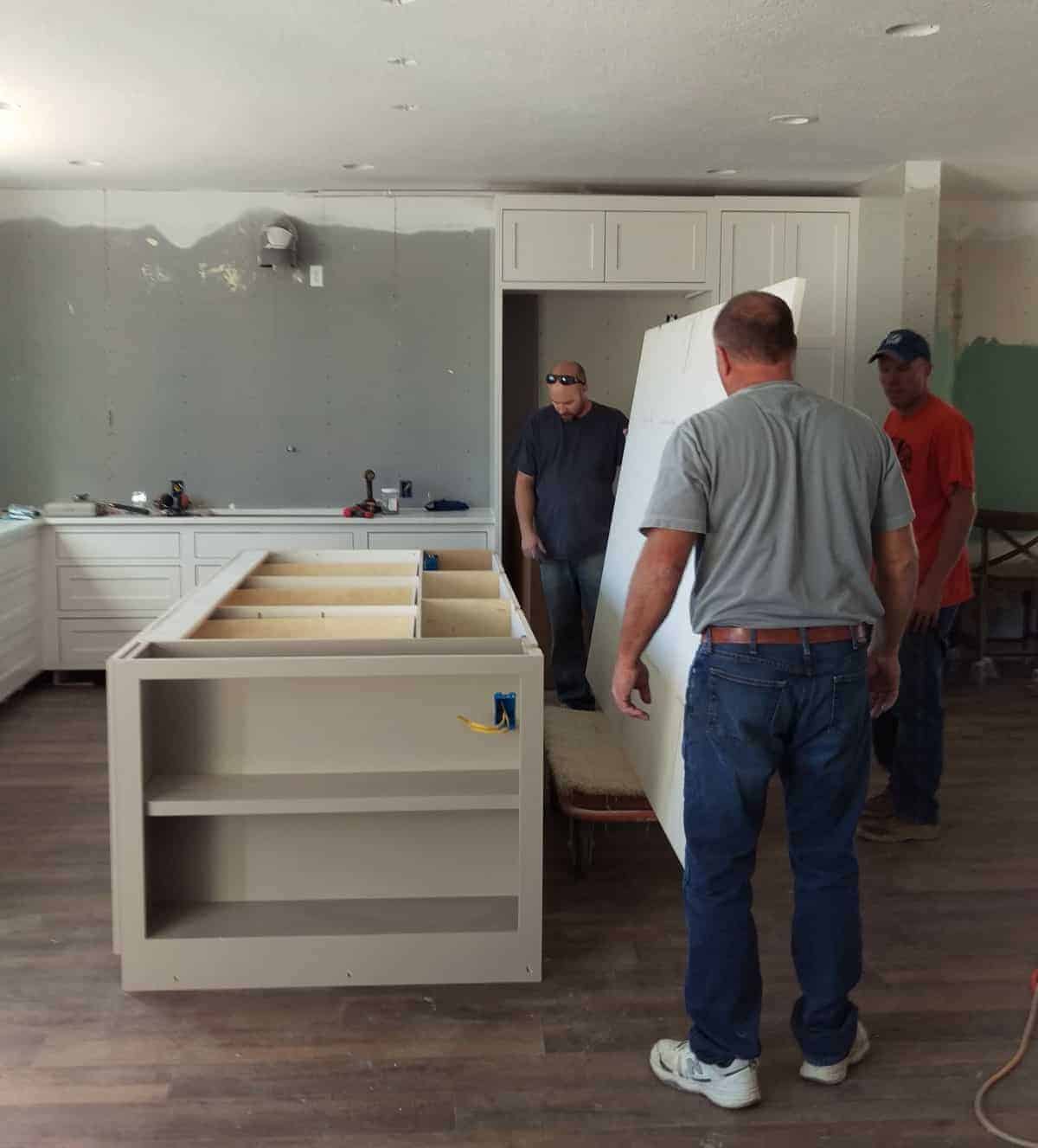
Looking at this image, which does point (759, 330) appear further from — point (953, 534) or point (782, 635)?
point (953, 534)

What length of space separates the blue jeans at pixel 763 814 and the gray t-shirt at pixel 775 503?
85 millimetres

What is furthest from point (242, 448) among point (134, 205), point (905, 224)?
point (905, 224)

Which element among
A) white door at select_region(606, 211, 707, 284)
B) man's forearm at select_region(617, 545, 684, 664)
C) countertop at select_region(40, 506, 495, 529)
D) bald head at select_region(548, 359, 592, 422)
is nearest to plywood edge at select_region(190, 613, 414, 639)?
man's forearm at select_region(617, 545, 684, 664)

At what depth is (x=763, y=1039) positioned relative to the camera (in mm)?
2527

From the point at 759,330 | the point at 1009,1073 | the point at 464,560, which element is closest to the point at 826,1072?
the point at 1009,1073

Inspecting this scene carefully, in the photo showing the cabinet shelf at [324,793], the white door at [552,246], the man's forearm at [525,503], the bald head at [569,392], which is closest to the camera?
the cabinet shelf at [324,793]

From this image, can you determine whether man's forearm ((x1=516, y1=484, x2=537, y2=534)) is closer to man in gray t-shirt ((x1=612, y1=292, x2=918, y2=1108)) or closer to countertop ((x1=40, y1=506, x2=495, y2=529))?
countertop ((x1=40, y1=506, x2=495, y2=529))

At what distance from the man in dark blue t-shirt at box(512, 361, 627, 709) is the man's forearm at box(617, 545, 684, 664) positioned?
7.72 ft

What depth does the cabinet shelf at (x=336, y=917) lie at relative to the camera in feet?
8.86

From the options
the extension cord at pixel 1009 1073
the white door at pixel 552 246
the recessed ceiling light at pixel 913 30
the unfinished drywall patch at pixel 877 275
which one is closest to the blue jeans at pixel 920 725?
the extension cord at pixel 1009 1073

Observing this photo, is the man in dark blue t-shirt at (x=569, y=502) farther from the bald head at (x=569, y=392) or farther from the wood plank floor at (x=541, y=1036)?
the wood plank floor at (x=541, y=1036)

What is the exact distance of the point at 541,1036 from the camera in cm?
253

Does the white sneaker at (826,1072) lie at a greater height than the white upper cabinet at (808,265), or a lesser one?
lesser

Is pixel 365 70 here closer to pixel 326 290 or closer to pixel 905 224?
pixel 326 290
